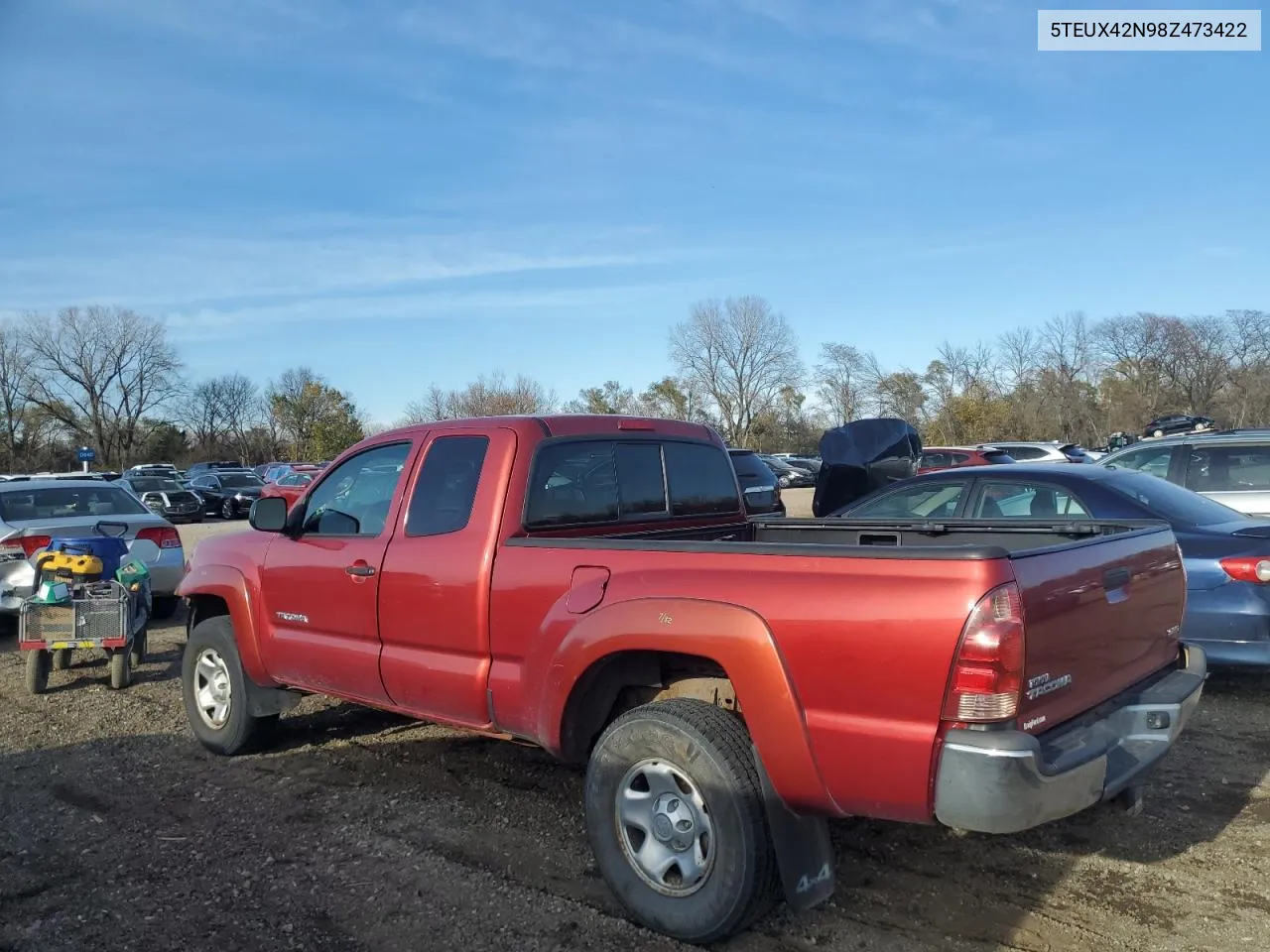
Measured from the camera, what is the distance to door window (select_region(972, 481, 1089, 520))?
20.6 ft

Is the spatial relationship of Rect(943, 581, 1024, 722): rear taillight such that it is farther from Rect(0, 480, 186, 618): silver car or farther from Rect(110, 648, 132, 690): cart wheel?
Rect(0, 480, 186, 618): silver car

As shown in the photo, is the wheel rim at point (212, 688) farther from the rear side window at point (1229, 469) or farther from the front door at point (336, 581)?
the rear side window at point (1229, 469)

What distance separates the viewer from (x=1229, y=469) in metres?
8.24

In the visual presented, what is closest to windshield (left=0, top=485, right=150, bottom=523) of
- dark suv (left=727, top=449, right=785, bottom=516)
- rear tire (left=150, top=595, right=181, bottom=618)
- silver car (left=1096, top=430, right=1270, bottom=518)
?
rear tire (left=150, top=595, right=181, bottom=618)

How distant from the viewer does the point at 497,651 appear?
3869mm

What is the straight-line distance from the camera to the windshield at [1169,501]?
5.97 m

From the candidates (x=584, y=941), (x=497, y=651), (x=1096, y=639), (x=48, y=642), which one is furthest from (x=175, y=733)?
(x=1096, y=639)

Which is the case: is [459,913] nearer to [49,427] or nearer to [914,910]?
[914,910]

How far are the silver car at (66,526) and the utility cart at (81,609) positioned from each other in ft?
4.09

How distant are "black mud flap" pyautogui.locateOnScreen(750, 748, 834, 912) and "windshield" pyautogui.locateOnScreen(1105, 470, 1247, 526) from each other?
3.95 m

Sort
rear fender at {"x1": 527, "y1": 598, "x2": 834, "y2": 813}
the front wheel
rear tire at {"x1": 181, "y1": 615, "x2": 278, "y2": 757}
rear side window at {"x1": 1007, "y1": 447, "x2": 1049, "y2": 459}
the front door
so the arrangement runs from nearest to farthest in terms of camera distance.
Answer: rear fender at {"x1": 527, "y1": 598, "x2": 834, "y2": 813} → the front wheel → the front door → rear tire at {"x1": 181, "y1": 615, "x2": 278, "y2": 757} → rear side window at {"x1": 1007, "y1": 447, "x2": 1049, "y2": 459}

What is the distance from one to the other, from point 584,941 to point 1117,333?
66623mm

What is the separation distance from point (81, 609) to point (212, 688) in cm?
213

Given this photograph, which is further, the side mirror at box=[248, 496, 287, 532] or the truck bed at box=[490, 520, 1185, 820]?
the side mirror at box=[248, 496, 287, 532]
